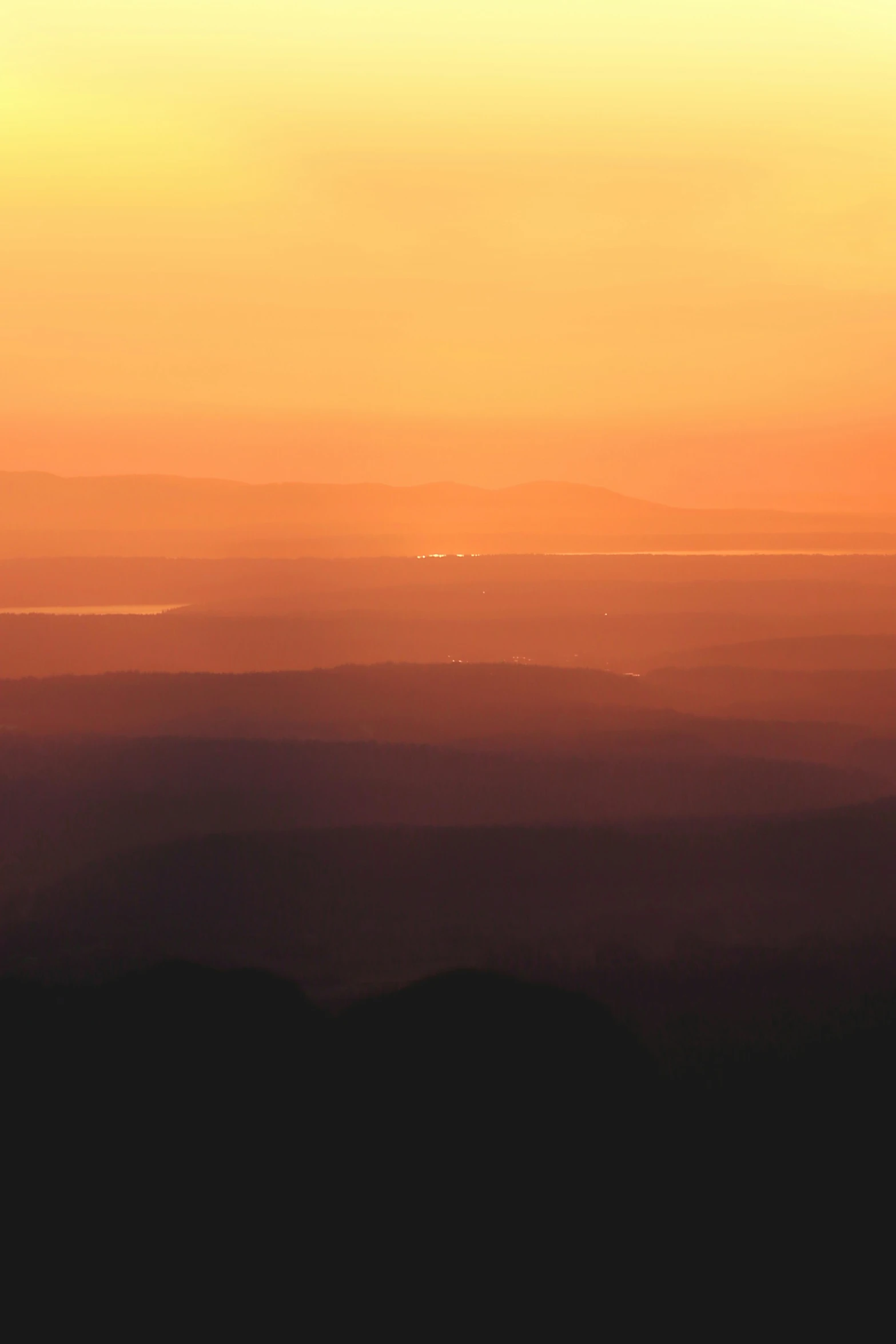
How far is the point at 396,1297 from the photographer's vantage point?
93.1m

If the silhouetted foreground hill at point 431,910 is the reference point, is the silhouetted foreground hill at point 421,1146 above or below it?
above

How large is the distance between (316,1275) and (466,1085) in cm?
2789

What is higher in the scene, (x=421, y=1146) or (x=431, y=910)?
(x=421, y=1146)

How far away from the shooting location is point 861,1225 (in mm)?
99000

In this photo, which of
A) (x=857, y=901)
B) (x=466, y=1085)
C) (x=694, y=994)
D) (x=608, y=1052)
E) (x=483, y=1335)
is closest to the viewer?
(x=483, y=1335)

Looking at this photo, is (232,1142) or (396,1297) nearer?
(396,1297)

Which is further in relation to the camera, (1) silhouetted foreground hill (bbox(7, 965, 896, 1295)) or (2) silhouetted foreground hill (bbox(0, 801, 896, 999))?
(2) silhouetted foreground hill (bbox(0, 801, 896, 999))

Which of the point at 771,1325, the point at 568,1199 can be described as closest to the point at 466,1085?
the point at 568,1199

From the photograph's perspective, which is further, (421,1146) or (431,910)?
(431,910)

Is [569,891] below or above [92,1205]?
below

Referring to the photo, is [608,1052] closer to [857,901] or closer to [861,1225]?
[861,1225]

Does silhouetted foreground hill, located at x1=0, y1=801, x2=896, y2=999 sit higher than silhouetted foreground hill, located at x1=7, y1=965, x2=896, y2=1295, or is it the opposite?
silhouetted foreground hill, located at x1=7, y1=965, x2=896, y2=1295

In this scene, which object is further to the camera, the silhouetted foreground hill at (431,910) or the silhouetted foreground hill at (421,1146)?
the silhouetted foreground hill at (431,910)

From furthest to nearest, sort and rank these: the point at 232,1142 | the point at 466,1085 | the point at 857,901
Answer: the point at 857,901 < the point at 466,1085 < the point at 232,1142
